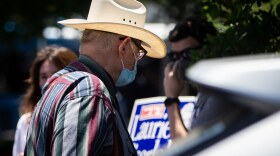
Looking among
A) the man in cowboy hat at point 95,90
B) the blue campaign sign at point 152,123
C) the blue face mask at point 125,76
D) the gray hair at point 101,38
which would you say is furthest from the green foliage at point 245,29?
the gray hair at point 101,38

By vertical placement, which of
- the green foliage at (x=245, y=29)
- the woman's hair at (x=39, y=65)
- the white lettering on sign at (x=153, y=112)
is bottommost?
the woman's hair at (x=39, y=65)

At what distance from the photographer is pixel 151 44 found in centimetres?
388

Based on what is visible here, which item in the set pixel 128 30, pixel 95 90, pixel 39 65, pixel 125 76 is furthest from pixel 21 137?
pixel 95 90

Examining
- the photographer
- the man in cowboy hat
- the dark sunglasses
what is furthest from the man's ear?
the dark sunglasses

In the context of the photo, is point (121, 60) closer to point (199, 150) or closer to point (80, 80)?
point (80, 80)

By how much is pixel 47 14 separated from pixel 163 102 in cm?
1133

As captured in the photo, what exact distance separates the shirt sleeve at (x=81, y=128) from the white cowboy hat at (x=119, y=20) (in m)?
0.42

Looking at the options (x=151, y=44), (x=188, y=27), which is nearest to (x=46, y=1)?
(x=188, y=27)

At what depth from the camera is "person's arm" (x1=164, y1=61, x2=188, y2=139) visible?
15.7 ft

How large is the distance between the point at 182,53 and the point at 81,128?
221 centimetres

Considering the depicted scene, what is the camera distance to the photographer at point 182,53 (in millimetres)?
5137

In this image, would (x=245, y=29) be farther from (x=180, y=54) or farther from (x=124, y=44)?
(x=124, y=44)

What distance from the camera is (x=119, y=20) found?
3.70 m

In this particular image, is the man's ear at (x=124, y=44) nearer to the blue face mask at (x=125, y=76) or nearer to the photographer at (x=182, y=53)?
the blue face mask at (x=125, y=76)
